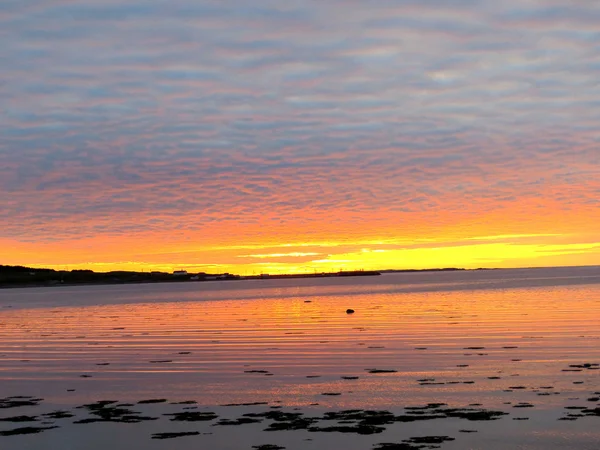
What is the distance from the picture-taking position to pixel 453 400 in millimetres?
16859

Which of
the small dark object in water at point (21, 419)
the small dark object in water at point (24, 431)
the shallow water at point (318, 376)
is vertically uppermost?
the shallow water at point (318, 376)

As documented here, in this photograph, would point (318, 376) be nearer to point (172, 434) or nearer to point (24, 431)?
point (172, 434)

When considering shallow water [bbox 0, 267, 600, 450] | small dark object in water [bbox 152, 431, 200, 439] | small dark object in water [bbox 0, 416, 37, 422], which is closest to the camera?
shallow water [bbox 0, 267, 600, 450]

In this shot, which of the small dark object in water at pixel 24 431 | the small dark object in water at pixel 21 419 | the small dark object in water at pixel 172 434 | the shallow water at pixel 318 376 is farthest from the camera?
the small dark object in water at pixel 21 419

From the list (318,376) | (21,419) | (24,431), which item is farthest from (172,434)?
(318,376)

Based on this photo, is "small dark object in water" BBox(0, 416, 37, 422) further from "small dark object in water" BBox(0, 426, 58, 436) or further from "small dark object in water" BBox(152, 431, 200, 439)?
"small dark object in water" BBox(152, 431, 200, 439)

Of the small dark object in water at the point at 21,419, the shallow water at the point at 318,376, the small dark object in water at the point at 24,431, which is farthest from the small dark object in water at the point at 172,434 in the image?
the small dark object in water at the point at 21,419

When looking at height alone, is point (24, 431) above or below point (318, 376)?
below

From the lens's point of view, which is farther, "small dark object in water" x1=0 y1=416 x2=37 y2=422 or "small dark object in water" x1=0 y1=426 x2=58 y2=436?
"small dark object in water" x1=0 y1=416 x2=37 y2=422

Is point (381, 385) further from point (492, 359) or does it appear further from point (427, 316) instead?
point (427, 316)

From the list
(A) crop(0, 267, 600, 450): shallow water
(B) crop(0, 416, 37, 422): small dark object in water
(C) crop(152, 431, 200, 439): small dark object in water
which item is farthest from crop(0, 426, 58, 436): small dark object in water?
(C) crop(152, 431, 200, 439): small dark object in water

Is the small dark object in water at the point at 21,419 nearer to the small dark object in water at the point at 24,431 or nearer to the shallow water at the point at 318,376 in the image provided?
the shallow water at the point at 318,376

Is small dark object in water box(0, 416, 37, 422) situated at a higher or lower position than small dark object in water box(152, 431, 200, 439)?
higher

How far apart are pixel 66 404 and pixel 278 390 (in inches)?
196
